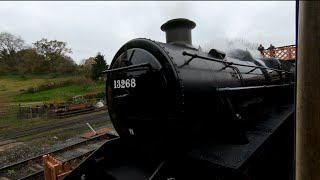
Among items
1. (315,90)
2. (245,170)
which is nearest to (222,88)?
(245,170)

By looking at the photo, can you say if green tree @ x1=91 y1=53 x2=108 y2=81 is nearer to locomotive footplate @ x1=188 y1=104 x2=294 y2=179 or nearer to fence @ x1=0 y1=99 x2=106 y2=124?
fence @ x1=0 y1=99 x2=106 y2=124

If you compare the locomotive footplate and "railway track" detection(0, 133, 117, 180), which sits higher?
the locomotive footplate

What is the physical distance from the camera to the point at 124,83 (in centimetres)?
363

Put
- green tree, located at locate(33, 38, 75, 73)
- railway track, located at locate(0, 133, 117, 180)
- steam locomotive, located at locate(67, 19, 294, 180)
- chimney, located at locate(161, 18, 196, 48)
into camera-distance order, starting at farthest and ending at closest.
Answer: green tree, located at locate(33, 38, 75, 73)
railway track, located at locate(0, 133, 117, 180)
chimney, located at locate(161, 18, 196, 48)
steam locomotive, located at locate(67, 19, 294, 180)

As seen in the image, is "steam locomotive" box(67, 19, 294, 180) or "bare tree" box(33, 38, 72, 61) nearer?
"steam locomotive" box(67, 19, 294, 180)

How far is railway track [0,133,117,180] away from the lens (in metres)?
6.83

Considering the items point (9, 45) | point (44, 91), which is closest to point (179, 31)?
point (9, 45)

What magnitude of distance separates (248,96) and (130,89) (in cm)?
224

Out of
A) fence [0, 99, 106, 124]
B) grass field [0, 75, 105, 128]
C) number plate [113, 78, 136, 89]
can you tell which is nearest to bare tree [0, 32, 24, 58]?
grass field [0, 75, 105, 128]

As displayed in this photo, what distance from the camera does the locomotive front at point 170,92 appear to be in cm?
315

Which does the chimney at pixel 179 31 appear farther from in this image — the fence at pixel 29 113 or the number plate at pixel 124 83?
the fence at pixel 29 113

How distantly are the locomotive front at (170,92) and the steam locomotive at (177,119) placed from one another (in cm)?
1

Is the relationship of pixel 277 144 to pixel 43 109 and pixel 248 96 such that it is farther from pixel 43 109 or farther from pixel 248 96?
pixel 43 109

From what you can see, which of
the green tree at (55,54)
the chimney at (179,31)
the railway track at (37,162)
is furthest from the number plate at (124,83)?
the green tree at (55,54)
